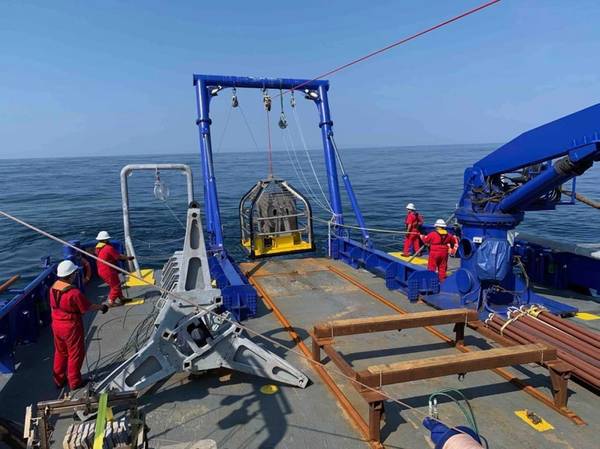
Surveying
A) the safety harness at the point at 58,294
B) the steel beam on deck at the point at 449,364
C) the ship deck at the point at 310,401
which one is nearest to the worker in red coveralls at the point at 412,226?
the ship deck at the point at 310,401

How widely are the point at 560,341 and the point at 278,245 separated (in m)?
7.30

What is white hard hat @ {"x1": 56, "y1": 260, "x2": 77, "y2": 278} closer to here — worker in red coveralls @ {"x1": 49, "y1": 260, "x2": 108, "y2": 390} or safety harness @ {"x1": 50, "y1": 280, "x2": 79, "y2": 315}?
worker in red coveralls @ {"x1": 49, "y1": 260, "x2": 108, "y2": 390}

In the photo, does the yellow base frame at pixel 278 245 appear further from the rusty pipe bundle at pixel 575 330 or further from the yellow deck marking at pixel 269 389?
the rusty pipe bundle at pixel 575 330

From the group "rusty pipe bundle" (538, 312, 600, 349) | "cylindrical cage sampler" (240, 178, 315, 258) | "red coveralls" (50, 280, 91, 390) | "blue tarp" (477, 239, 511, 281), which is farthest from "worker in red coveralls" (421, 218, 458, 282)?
"red coveralls" (50, 280, 91, 390)

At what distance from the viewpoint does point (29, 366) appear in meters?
5.93

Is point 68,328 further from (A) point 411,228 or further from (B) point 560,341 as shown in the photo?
(A) point 411,228

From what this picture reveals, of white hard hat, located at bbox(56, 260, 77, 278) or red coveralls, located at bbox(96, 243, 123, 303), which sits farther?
red coveralls, located at bbox(96, 243, 123, 303)

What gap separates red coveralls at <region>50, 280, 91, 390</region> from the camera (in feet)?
16.7

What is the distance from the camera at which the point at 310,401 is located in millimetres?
4887

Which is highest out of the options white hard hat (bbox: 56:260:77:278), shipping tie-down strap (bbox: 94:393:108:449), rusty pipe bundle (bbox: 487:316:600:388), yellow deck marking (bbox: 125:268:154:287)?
white hard hat (bbox: 56:260:77:278)

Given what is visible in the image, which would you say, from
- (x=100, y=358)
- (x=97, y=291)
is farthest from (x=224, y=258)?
(x=100, y=358)

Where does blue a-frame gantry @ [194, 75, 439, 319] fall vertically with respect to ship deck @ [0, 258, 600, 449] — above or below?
above

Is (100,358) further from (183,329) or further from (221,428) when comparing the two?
(221,428)

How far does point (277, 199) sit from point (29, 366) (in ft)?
22.9
